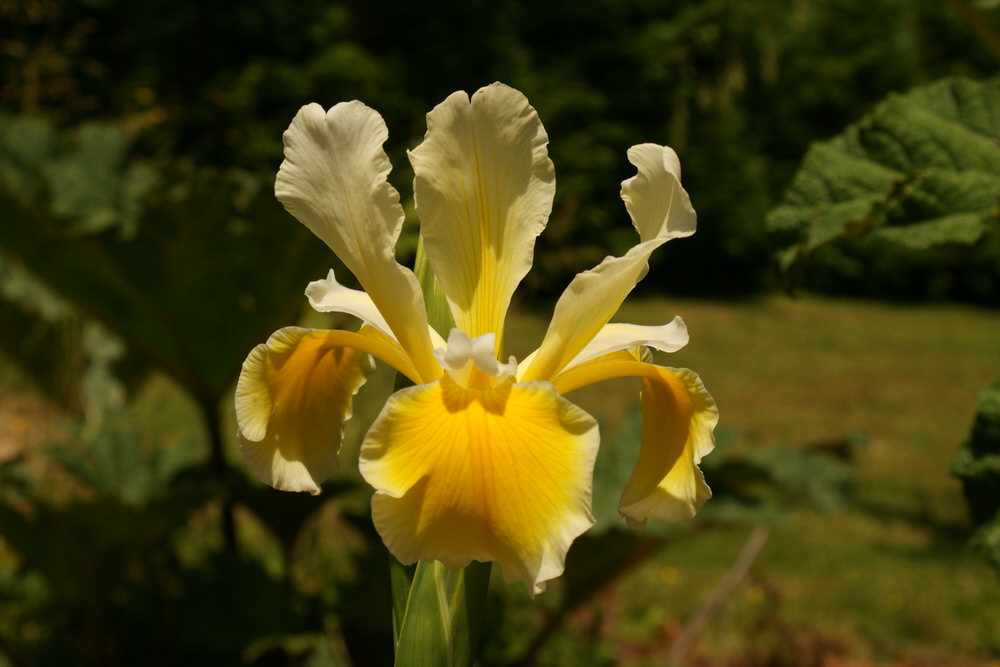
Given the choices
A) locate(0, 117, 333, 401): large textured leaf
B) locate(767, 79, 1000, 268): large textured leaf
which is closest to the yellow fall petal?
locate(767, 79, 1000, 268): large textured leaf

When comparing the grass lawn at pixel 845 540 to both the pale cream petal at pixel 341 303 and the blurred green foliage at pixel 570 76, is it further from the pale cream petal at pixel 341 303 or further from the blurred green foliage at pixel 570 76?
the blurred green foliage at pixel 570 76

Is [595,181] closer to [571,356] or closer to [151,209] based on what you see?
[151,209]

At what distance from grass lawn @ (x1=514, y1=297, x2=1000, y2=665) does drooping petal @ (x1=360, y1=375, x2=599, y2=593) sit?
4.16 ft

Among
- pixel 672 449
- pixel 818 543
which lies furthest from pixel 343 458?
pixel 672 449

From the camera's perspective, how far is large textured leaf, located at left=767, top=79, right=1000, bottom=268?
1.06 metres

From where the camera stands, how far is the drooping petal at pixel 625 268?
625 millimetres

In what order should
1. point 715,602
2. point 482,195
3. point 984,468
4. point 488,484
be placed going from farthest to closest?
point 715,602, point 984,468, point 482,195, point 488,484

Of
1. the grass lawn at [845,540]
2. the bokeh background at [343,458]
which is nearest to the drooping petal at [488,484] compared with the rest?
the bokeh background at [343,458]

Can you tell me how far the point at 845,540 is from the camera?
3.74m

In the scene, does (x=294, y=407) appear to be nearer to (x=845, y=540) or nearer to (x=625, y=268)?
(x=625, y=268)

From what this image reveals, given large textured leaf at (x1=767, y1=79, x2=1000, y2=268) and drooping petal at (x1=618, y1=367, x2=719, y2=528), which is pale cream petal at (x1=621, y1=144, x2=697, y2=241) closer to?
drooping petal at (x1=618, y1=367, x2=719, y2=528)

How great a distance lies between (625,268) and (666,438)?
0.12 metres

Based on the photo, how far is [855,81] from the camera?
439 inches

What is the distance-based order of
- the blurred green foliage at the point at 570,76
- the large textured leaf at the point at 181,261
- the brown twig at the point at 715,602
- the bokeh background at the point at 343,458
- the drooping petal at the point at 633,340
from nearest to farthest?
the drooping petal at the point at 633,340 < the bokeh background at the point at 343,458 < the large textured leaf at the point at 181,261 < the brown twig at the point at 715,602 < the blurred green foliage at the point at 570,76
